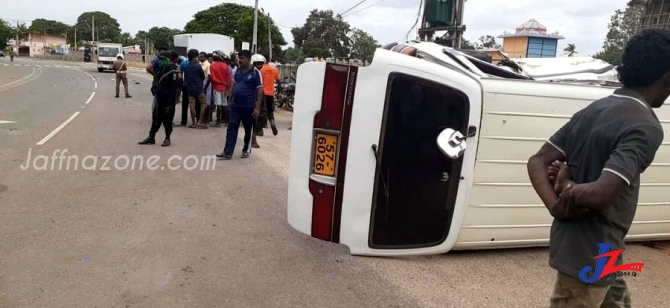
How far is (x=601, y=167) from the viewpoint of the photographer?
183 centimetres

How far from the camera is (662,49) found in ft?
5.88

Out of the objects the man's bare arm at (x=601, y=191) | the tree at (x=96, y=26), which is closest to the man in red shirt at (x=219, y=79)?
the man's bare arm at (x=601, y=191)

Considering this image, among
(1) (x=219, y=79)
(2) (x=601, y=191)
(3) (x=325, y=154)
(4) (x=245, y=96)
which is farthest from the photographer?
(1) (x=219, y=79)

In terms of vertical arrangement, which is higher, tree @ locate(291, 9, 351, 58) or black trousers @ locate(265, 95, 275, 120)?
tree @ locate(291, 9, 351, 58)

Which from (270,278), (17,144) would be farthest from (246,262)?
(17,144)

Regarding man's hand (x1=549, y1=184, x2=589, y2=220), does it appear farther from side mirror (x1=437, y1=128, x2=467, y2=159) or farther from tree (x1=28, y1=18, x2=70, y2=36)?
tree (x1=28, y1=18, x2=70, y2=36)

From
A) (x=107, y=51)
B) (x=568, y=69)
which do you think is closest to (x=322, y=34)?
(x=107, y=51)

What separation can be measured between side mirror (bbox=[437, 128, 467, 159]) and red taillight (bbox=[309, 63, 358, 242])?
64 centimetres

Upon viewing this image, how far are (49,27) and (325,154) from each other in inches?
5483

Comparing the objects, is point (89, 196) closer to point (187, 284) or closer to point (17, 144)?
point (187, 284)

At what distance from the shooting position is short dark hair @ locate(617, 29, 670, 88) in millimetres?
1799

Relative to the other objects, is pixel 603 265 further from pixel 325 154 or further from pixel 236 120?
pixel 236 120

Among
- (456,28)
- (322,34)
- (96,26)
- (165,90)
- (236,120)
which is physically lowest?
(236,120)

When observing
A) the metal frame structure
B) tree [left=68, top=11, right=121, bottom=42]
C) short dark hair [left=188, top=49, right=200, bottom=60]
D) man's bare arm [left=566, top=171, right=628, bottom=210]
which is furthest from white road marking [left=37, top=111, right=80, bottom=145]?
tree [left=68, top=11, right=121, bottom=42]
